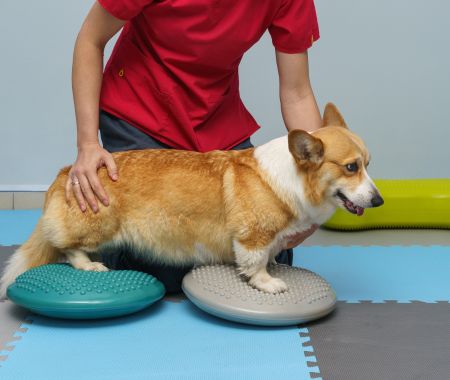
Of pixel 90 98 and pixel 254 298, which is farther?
pixel 90 98

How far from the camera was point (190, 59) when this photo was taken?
1.96 metres

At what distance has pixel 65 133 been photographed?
3213mm

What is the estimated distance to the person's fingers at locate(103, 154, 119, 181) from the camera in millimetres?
1779

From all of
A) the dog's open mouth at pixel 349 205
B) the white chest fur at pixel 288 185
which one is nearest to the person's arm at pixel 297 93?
the white chest fur at pixel 288 185

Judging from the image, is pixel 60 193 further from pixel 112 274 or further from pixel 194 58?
pixel 194 58

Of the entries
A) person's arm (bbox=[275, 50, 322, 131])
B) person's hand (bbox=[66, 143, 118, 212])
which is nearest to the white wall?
person's arm (bbox=[275, 50, 322, 131])

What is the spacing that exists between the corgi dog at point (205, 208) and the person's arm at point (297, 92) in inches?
7.8

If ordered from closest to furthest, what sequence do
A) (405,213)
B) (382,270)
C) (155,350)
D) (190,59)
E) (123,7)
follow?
1. (155,350)
2. (123,7)
3. (190,59)
4. (382,270)
5. (405,213)

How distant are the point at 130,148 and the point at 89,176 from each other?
297mm

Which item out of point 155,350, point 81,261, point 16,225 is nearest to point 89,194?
point 81,261

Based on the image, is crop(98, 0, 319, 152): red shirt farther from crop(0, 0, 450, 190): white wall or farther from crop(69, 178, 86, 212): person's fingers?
crop(0, 0, 450, 190): white wall

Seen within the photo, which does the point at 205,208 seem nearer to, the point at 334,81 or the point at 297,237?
the point at 297,237

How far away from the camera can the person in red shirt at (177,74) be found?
187 cm

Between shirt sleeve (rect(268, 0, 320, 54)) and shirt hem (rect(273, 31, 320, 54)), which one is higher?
shirt sleeve (rect(268, 0, 320, 54))
